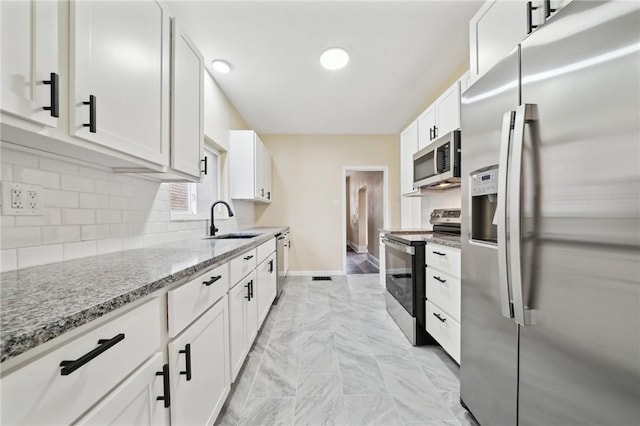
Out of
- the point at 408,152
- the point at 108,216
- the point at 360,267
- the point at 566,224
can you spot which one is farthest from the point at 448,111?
the point at 360,267

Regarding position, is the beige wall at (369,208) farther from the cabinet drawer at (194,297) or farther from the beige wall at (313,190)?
the cabinet drawer at (194,297)

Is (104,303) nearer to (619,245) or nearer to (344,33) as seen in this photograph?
(619,245)

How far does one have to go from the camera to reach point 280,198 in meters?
4.66

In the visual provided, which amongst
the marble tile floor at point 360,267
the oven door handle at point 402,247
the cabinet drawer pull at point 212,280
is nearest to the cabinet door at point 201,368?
the cabinet drawer pull at point 212,280

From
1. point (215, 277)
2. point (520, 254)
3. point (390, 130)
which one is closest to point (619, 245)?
point (520, 254)

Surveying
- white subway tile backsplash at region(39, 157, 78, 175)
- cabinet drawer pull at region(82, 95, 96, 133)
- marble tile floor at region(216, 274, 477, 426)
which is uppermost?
cabinet drawer pull at region(82, 95, 96, 133)

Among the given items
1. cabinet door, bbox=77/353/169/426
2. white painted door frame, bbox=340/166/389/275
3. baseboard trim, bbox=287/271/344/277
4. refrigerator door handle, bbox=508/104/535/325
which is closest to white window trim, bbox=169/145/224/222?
cabinet door, bbox=77/353/169/426

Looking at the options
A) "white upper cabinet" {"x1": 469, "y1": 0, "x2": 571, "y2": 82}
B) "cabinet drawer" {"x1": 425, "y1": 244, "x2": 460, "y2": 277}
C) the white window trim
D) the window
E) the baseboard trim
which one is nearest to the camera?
"white upper cabinet" {"x1": 469, "y1": 0, "x2": 571, "y2": 82}

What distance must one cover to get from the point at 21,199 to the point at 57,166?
206 millimetres

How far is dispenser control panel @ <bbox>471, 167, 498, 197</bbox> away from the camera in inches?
44.3

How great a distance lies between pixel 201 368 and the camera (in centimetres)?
108

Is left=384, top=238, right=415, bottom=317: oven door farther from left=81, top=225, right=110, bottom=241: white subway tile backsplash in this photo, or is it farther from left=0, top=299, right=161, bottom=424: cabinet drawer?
left=81, top=225, right=110, bottom=241: white subway tile backsplash

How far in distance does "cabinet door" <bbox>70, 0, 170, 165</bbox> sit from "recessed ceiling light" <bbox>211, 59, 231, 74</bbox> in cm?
122

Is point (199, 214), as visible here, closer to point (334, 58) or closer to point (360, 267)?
point (334, 58)
